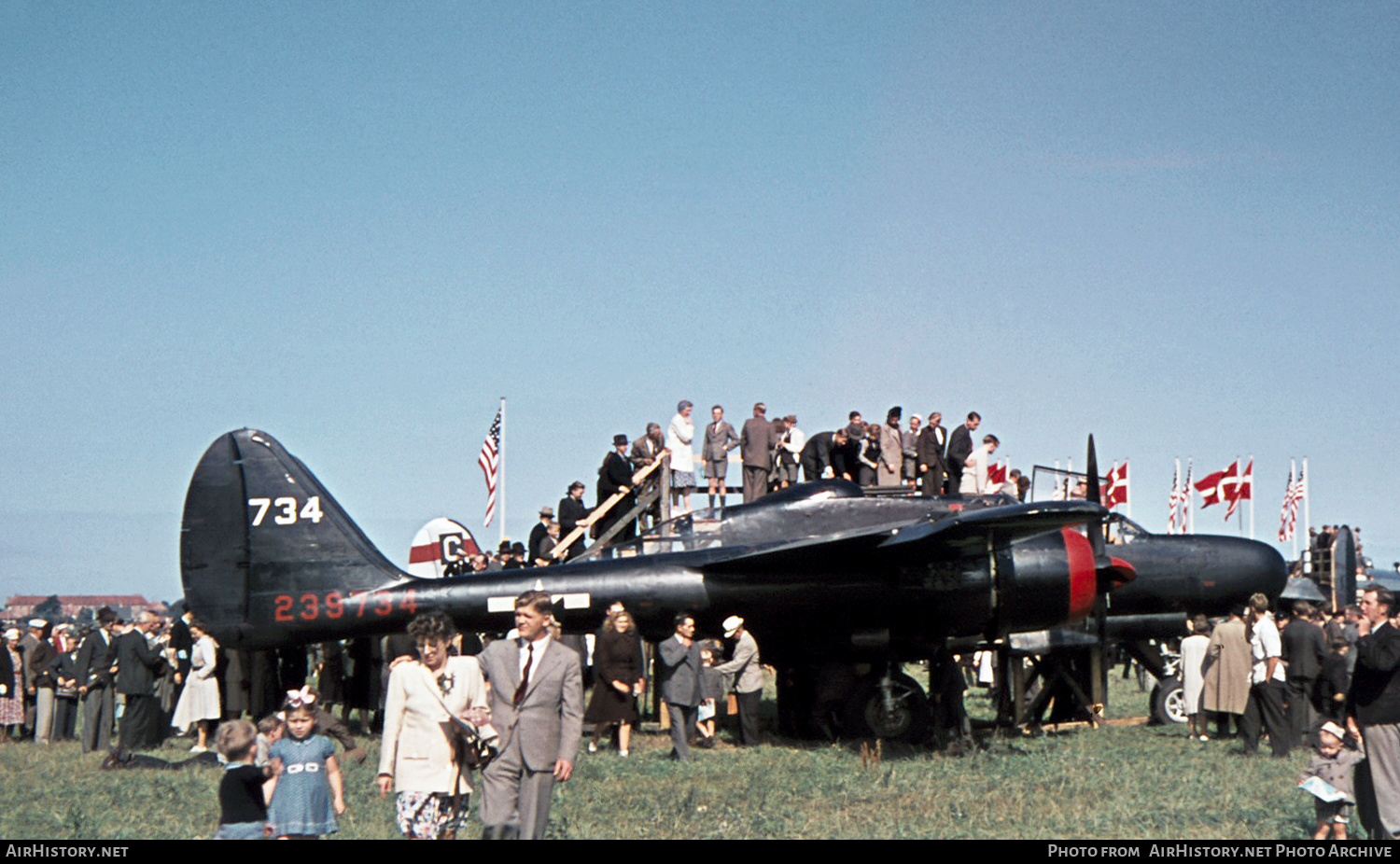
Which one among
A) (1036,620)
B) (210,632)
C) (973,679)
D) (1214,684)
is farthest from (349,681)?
(973,679)

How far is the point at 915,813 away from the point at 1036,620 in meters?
6.37

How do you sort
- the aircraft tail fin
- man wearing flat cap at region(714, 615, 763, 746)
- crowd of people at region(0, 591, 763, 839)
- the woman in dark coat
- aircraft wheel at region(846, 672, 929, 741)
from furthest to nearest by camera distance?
1. man wearing flat cap at region(714, 615, 763, 746)
2. the aircraft tail fin
3. aircraft wheel at region(846, 672, 929, 741)
4. the woman in dark coat
5. crowd of people at region(0, 591, 763, 839)

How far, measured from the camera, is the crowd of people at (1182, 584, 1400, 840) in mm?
10586

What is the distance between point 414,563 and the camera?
2714cm

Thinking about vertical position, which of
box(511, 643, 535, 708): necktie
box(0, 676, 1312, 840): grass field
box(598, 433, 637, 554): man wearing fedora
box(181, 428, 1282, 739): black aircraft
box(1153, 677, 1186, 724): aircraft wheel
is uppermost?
box(598, 433, 637, 554): man wearing fedora

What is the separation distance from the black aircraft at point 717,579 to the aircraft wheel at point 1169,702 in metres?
3.58

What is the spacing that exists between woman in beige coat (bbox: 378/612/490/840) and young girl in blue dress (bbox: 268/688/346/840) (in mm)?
682

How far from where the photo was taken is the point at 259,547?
1877cm

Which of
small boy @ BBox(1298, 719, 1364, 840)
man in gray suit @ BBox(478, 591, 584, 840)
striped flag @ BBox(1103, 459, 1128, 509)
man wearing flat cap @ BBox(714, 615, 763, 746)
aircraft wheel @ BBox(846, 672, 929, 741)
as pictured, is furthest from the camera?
striped flag @ BBox(1103, 459, 1128, 509)

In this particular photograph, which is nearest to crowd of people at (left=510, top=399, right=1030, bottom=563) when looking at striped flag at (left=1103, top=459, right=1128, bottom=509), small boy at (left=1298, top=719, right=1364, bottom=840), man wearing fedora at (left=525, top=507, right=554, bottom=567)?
man wearing fedora at (left=525, top=507, right=554, bottom=567)

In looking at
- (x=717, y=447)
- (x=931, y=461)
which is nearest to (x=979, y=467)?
(x=931, y=461)

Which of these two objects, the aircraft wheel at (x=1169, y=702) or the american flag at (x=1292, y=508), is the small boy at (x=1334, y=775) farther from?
the american flag at (x=1292, y=508)

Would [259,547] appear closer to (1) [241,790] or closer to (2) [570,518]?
(2) [570,518]

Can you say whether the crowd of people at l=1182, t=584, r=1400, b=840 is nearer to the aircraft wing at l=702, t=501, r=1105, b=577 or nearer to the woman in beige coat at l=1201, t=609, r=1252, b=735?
the woman in beige coat at l=1201, t=609, r=1252, b=735
